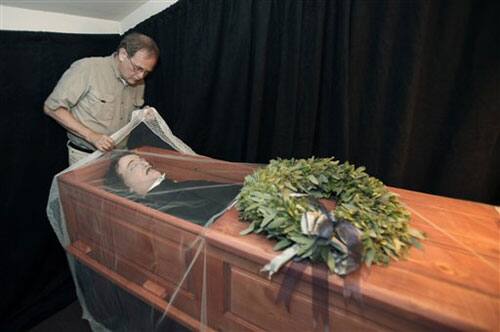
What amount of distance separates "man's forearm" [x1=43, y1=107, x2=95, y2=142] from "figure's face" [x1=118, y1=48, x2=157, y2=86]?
327 millimetres

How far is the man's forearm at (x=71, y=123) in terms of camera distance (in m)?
1.44

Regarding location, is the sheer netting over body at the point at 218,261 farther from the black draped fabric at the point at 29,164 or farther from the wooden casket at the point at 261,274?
the black draped fabric at the point at 29,164

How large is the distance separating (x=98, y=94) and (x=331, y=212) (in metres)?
1.29

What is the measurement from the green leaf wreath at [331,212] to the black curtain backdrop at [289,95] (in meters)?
0.36

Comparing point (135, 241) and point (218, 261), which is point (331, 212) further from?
point (135, 241)

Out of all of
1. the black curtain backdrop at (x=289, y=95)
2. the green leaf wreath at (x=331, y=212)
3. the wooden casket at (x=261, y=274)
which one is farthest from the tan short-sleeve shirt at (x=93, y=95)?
the green leaf wreath at (x=331, y=212)

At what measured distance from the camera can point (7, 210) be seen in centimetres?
158

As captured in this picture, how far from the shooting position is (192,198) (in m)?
1.15

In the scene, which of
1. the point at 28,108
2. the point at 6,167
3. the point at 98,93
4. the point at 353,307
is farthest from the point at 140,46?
the point at 353,307

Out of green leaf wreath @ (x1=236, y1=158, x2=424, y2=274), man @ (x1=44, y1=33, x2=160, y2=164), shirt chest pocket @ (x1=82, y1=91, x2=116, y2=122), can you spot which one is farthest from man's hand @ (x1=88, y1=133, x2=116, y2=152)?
green leaf wreath @ (x1=236, y1=158, x2=424, y2=274)

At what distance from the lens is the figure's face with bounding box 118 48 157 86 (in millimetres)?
1467

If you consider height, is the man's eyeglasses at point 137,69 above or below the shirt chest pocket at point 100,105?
above

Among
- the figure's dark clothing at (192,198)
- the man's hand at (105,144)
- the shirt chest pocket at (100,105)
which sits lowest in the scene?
the figure's dark clothing at (192,198)

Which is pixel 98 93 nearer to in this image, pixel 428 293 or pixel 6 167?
pixel 6 167
